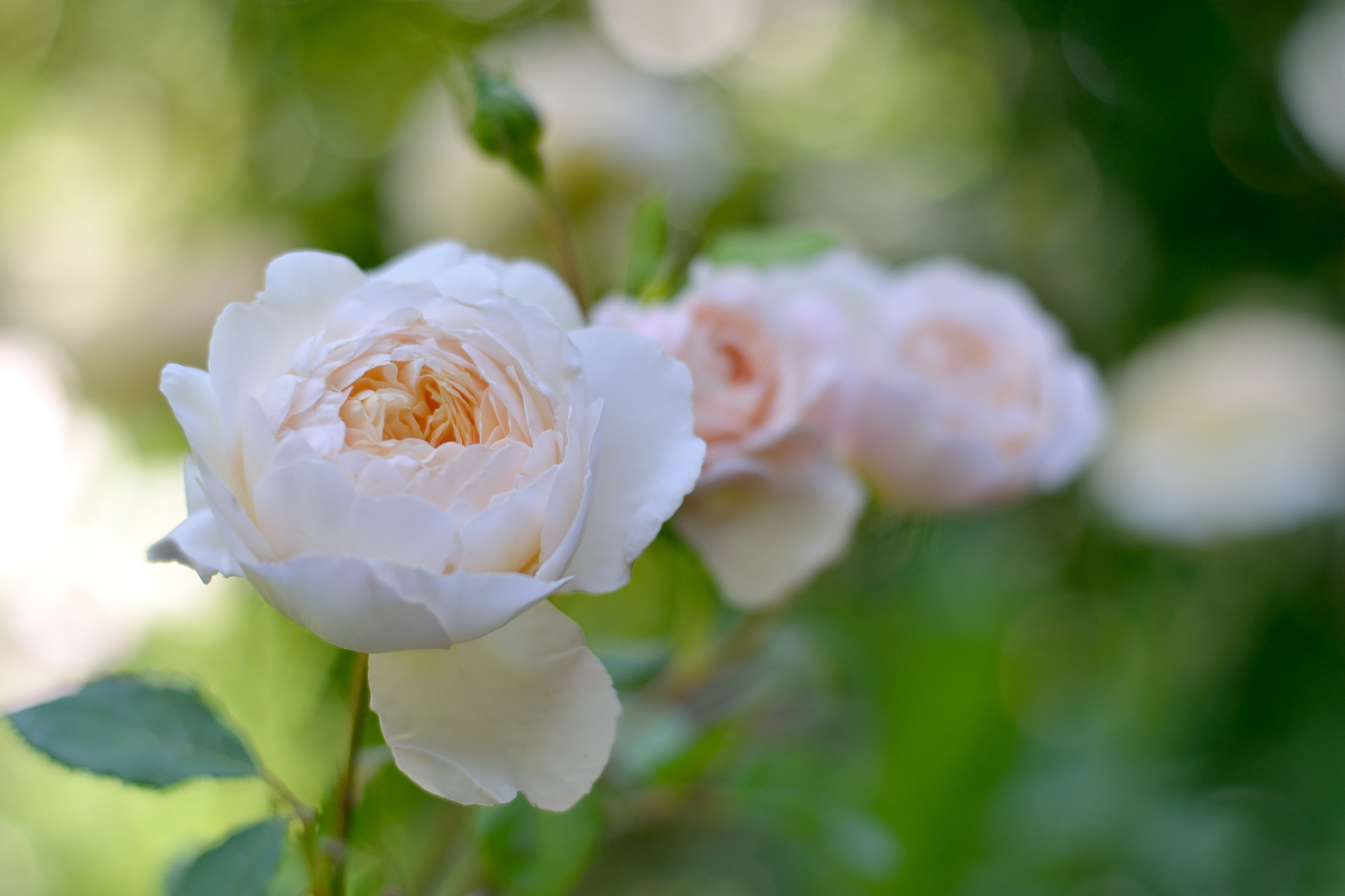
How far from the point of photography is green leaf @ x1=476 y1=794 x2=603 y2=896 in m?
0.21

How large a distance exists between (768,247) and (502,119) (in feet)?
0.26

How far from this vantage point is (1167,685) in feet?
2.26

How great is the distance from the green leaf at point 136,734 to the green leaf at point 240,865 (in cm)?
1

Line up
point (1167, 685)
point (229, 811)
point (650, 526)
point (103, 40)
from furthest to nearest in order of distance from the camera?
point (103, 40) < point (1167, 685) < point (229, 811) < point (650, 526)

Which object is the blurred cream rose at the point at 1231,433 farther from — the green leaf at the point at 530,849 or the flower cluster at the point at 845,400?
the green leaf at the point at 530,849

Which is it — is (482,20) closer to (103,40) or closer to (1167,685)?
(103,40)

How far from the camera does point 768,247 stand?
0.26m

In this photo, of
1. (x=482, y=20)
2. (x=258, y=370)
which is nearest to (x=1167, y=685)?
(x=258, y=370)

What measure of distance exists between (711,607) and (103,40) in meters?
0.94

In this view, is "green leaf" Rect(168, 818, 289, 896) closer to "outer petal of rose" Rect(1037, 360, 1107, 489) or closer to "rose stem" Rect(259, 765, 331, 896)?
"rose stem" Rect(259, 765, 331, 896)

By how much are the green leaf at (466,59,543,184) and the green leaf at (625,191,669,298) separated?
0.10 feet

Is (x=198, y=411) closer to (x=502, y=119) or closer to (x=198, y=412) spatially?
(x=198, y=412)

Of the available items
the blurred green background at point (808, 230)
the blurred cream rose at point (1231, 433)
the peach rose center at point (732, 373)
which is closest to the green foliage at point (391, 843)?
the blurred green background at point (808, 230)

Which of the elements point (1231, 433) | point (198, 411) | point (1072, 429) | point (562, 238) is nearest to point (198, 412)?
point (198, 411)
